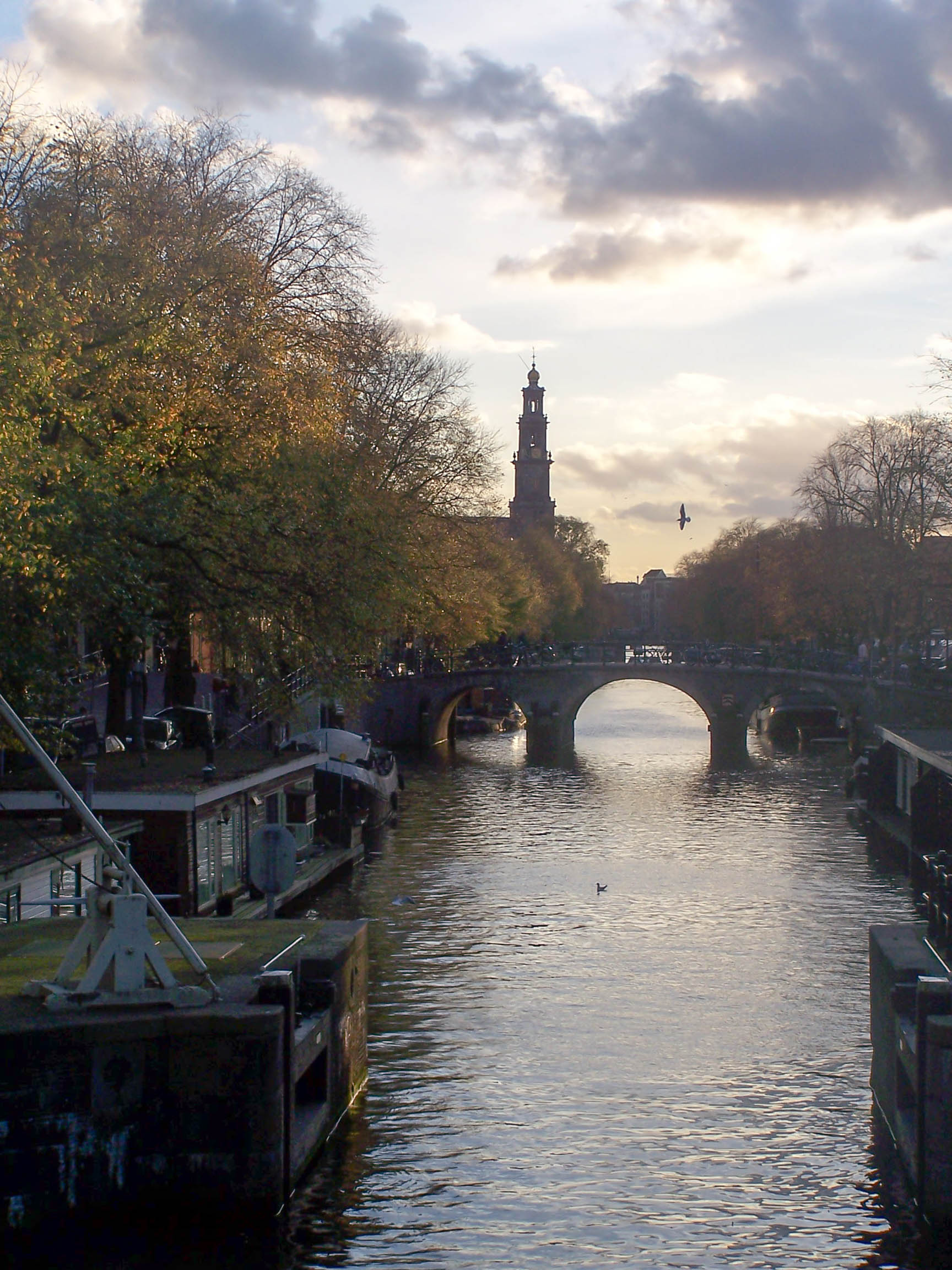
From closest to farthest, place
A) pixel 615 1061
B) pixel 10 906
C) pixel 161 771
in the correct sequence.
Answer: pixel 10 906
pixel 615 1061
pixel 161 771

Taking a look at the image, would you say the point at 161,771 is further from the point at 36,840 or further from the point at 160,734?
the point at 36,840

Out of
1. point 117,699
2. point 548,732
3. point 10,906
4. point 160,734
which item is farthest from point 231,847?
point 548,732

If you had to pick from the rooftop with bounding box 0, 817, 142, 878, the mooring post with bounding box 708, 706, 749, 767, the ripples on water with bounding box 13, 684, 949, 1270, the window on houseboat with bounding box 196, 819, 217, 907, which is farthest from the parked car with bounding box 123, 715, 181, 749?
the mooring post with bounding box 708, 706, 749, 767

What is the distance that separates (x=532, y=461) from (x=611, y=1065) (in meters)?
119

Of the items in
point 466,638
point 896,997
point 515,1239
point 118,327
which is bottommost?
point 515,1239

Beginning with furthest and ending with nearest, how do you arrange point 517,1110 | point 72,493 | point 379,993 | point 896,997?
point 379,993 < point 72,493 < point 517,1110 < point 896,997

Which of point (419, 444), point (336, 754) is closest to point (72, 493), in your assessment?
point (336, 754)

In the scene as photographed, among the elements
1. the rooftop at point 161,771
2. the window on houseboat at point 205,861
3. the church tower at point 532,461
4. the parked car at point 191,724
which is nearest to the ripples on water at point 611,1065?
the window on houseboat at point 205,861

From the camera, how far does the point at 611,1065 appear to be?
17.5 metres

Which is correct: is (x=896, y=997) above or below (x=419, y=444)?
below

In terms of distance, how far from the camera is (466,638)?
45812mm

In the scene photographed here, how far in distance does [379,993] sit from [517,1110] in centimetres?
512

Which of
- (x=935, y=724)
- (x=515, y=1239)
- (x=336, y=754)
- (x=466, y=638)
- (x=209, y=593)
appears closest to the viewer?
(x=515, y=1239)

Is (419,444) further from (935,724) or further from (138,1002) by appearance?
(138,1002)
